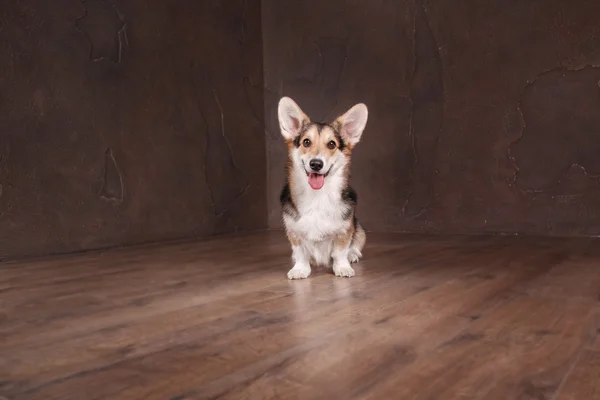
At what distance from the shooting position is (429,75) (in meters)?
3.99

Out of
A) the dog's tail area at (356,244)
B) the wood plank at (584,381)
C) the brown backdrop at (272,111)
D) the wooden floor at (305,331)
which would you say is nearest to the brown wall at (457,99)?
the brown backdrop at (272,111)

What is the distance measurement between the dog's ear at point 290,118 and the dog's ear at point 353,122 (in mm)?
165

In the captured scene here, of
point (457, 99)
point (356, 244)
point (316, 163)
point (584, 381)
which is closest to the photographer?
point (584, 381)

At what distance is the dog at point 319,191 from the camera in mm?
2211

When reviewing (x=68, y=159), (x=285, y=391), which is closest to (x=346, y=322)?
(x=285, y=391)

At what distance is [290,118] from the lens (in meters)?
2.34

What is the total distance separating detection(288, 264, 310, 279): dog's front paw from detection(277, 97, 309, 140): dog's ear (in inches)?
22.5

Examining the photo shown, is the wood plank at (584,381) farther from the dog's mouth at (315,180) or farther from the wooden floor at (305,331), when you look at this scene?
the dog's mouth at (315,180)

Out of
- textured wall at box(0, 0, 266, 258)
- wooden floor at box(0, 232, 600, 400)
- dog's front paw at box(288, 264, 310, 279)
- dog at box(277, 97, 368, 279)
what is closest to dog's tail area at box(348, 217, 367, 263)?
wooden floor at box(0, 232, 600, 400)

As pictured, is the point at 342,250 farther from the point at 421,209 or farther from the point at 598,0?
the point at 598,0

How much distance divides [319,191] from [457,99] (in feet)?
6.85

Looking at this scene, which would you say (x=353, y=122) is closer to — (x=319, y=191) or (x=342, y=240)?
(x=319, y=191)

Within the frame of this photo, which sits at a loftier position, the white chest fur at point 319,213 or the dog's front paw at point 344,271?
the white chest fur at point 319,213

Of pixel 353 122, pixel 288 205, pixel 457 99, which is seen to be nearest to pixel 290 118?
pixel 353 122
